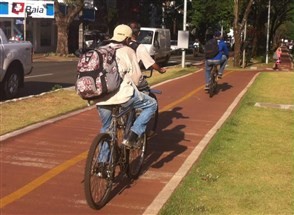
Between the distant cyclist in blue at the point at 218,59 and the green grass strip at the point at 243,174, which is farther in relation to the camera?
the distant cyclist in blue at the point at 218,59

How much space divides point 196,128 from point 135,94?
160 inches

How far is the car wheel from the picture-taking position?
12.8 metres

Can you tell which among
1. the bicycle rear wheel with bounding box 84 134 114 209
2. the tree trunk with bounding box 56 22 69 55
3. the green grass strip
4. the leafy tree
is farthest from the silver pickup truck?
the tree trunk with bounding box 56 22 69 55

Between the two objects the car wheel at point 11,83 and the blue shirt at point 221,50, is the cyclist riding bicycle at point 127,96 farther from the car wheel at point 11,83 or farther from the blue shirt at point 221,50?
the blue shirt at point 221,50

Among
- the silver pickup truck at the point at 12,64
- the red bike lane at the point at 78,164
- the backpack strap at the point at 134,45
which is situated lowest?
the red bike lane at the point at 78,164

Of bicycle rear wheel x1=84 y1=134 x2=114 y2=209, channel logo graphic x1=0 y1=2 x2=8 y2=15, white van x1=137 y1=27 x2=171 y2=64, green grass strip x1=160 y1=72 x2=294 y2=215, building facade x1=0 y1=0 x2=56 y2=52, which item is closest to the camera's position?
bicycle rear wheel x1=84 y1=134 x2=114 y2=209

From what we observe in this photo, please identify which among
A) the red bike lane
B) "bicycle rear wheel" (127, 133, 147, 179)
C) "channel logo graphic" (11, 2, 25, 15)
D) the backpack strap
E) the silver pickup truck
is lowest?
the red bike lane

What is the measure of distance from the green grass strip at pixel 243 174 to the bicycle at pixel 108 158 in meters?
0.63

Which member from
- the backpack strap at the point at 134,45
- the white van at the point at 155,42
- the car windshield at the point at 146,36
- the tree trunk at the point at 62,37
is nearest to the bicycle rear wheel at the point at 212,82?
the backpack strap at the point at 134,45

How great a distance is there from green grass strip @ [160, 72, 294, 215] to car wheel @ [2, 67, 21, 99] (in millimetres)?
5720

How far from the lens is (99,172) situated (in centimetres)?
492

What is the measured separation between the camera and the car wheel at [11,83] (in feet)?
42.0

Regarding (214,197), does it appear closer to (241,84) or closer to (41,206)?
(41,206)

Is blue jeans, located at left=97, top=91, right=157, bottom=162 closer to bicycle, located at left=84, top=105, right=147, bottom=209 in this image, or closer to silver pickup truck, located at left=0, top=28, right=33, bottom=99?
bicycle, located at left=84, top=105, right=147, bottom=209
